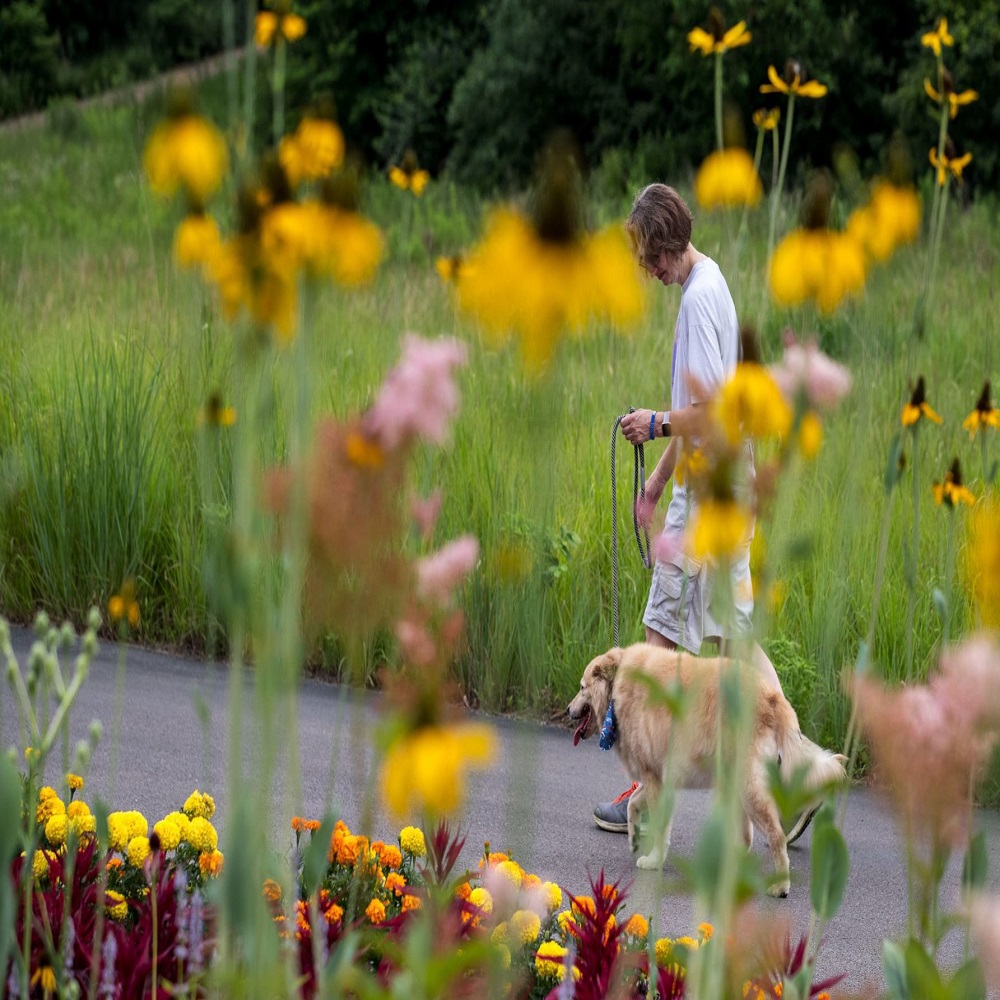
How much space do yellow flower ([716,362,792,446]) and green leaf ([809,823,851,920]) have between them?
503mm

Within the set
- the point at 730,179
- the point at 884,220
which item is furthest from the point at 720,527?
the point at 730,179

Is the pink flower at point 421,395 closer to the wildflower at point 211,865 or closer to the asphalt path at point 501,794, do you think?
the wildflower at point 211,865

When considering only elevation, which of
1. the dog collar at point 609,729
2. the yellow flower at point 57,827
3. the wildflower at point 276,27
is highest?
the wildflower at point 276,27

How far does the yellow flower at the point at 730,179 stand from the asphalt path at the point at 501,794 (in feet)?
6.08

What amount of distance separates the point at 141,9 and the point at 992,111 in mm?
25861

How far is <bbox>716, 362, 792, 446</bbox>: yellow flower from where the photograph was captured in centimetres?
134

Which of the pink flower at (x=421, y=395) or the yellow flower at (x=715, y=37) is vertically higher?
the yellow flower at (x=715, y=37)

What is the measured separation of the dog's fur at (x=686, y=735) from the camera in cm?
410

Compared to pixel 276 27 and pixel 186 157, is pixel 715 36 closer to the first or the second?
pixel 276 27

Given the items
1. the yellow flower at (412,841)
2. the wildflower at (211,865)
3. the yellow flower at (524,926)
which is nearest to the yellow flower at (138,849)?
the wildflower at (211,865)

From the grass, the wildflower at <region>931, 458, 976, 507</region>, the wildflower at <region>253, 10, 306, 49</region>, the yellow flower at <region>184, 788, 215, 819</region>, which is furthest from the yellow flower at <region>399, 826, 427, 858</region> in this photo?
the wildflower at <region>253, 10, 306, 49</region>

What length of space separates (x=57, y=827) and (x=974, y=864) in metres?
1.77

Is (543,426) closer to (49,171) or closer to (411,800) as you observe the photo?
(411,800)

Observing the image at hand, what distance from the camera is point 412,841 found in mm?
3033
